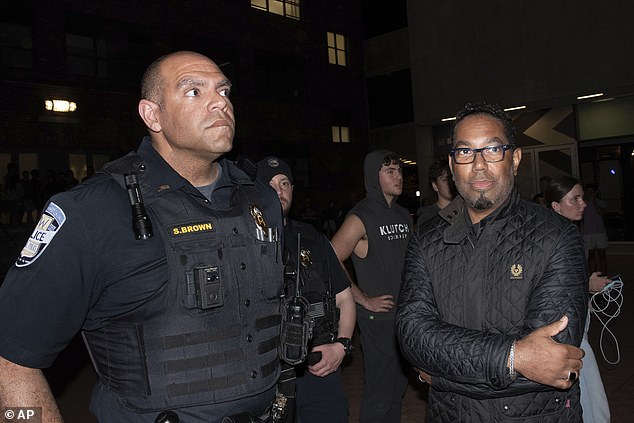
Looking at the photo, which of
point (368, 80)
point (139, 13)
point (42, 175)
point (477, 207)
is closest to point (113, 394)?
point (477, 207)

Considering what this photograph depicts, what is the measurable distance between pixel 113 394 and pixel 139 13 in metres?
20.2

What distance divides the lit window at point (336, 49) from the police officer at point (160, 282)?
25542mm

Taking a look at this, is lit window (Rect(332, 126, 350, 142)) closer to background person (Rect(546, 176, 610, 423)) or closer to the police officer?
Answer: background person (Rect(546, 176, 610, 423))

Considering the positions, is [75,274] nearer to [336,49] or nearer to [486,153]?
[486,153]

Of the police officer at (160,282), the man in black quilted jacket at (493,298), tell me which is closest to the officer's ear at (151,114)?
the police officer at (160,282)

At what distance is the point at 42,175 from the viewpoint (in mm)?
17125

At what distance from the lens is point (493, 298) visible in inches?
95.7

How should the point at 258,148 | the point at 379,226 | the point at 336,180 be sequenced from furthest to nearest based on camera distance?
the point at 336,180, the point at 258,148, the point at 379,226

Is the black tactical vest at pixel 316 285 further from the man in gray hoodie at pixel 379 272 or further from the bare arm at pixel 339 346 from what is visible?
the man in gray hoodie at pixel 379 272

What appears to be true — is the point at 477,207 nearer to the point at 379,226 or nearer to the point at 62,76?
the point at 379,226

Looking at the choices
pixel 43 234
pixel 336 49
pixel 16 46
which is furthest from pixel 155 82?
pixel 336 49

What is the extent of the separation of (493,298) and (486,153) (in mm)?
680

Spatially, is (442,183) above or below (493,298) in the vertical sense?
above

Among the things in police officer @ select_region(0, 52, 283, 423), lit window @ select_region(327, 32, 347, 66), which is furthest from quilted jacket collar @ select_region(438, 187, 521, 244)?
lit window @ select_region(327, 32, 347, 66)
